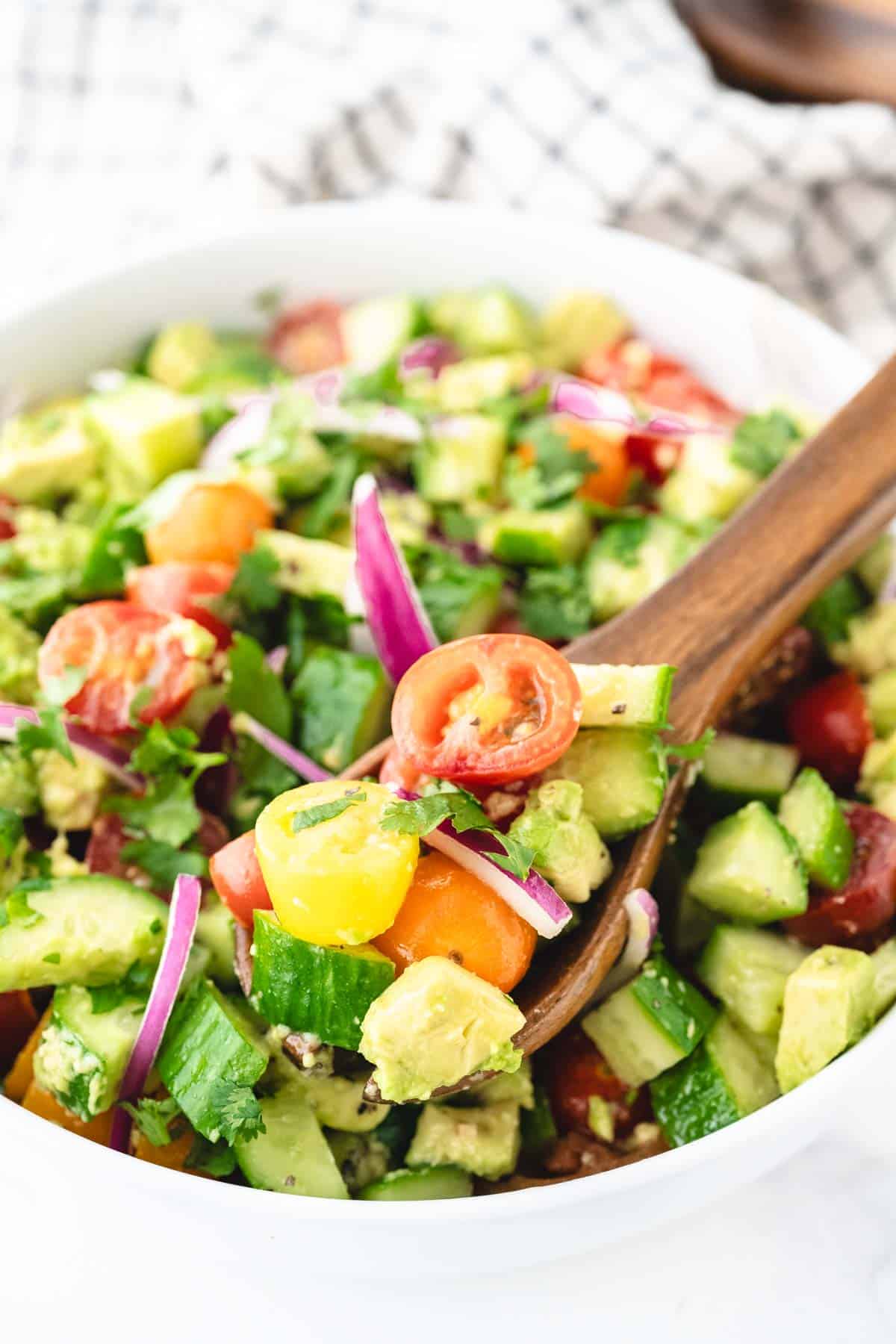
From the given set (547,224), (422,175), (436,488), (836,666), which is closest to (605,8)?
(422,175)

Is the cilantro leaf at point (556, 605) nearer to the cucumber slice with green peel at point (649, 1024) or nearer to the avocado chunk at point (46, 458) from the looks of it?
the cucumber slice with green peel at point (649, 1024)

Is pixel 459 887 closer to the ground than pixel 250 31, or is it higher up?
closer to the ground

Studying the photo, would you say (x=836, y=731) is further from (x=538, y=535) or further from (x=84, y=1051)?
(x=84, y=1051)

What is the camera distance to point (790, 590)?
111 inches

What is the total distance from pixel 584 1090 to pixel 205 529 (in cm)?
144

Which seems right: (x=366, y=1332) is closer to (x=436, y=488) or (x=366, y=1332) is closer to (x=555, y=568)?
(x=555, y=568)

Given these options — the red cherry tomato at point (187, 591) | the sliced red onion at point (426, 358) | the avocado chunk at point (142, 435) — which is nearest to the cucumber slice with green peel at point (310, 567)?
the red cherry tomato at point (187, 591)

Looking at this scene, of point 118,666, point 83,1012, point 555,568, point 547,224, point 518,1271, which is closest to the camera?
point 83,1012

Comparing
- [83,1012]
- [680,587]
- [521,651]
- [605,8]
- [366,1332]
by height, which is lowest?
[366,1332]

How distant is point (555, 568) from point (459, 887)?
1150 millimetres

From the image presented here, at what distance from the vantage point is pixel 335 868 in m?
2.05

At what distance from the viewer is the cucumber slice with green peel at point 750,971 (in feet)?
8.23

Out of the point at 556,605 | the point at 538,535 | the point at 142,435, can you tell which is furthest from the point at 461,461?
the point at 142,435

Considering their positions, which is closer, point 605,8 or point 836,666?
point 836,666
